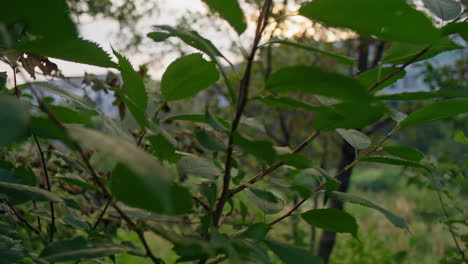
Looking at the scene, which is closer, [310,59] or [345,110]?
[345,110]

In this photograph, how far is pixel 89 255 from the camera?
0.44 meters

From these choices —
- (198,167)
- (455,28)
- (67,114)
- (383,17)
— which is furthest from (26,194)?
(455,28)

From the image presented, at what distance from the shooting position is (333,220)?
571 mm

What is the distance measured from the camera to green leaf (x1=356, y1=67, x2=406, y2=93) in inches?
22.8

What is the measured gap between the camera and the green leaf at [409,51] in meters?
0.53

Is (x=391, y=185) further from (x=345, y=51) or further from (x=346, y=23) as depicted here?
(x=346, y=23)

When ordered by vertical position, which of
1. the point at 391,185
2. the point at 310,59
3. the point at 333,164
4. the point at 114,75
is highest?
the point at 310,59

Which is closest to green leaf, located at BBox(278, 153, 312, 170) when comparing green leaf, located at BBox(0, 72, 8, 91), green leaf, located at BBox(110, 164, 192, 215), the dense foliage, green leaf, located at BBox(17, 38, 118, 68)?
the dense foliage

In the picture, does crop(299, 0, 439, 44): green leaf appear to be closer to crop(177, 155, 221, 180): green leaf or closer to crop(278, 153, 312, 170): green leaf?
crop(278, 153, 312, 170): green leaf

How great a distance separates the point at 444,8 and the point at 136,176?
1.46 feet

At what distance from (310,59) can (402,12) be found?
3812 mm

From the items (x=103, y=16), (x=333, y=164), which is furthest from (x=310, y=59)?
(x=103, y=16)

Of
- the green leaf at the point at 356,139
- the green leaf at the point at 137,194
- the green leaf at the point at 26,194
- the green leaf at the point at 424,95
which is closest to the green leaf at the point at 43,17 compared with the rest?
the green leaf at the point at 137,194

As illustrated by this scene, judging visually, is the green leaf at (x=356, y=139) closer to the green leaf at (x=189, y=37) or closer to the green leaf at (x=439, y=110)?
the green leaf at (x=439, y=110)
